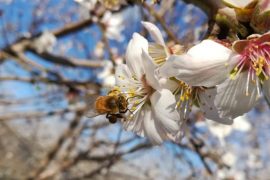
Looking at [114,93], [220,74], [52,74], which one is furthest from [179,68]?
[52,74]

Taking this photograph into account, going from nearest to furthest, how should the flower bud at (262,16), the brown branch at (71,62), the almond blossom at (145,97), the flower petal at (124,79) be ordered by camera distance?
1. the flower bud at (262,16)
2. the almond blossom at (145,97)
3. the flower petal at (124,79)
4. the brown branch at (71,62)

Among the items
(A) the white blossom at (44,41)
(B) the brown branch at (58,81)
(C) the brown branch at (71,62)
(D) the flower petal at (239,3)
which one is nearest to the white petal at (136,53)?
(D) the flower petal at (239,3)

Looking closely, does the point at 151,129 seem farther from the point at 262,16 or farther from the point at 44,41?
the point at 44,41

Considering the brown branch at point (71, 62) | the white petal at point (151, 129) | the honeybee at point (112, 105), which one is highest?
the brown branch at point (71, 62)

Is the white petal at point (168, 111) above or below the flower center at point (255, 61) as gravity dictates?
below

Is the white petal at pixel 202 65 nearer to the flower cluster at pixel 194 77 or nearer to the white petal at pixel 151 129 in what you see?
the flower cluster at pixel 194 77

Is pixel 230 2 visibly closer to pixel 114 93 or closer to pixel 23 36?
pixel 114 93

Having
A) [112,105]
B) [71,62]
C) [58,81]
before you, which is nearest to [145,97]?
[112,105]
